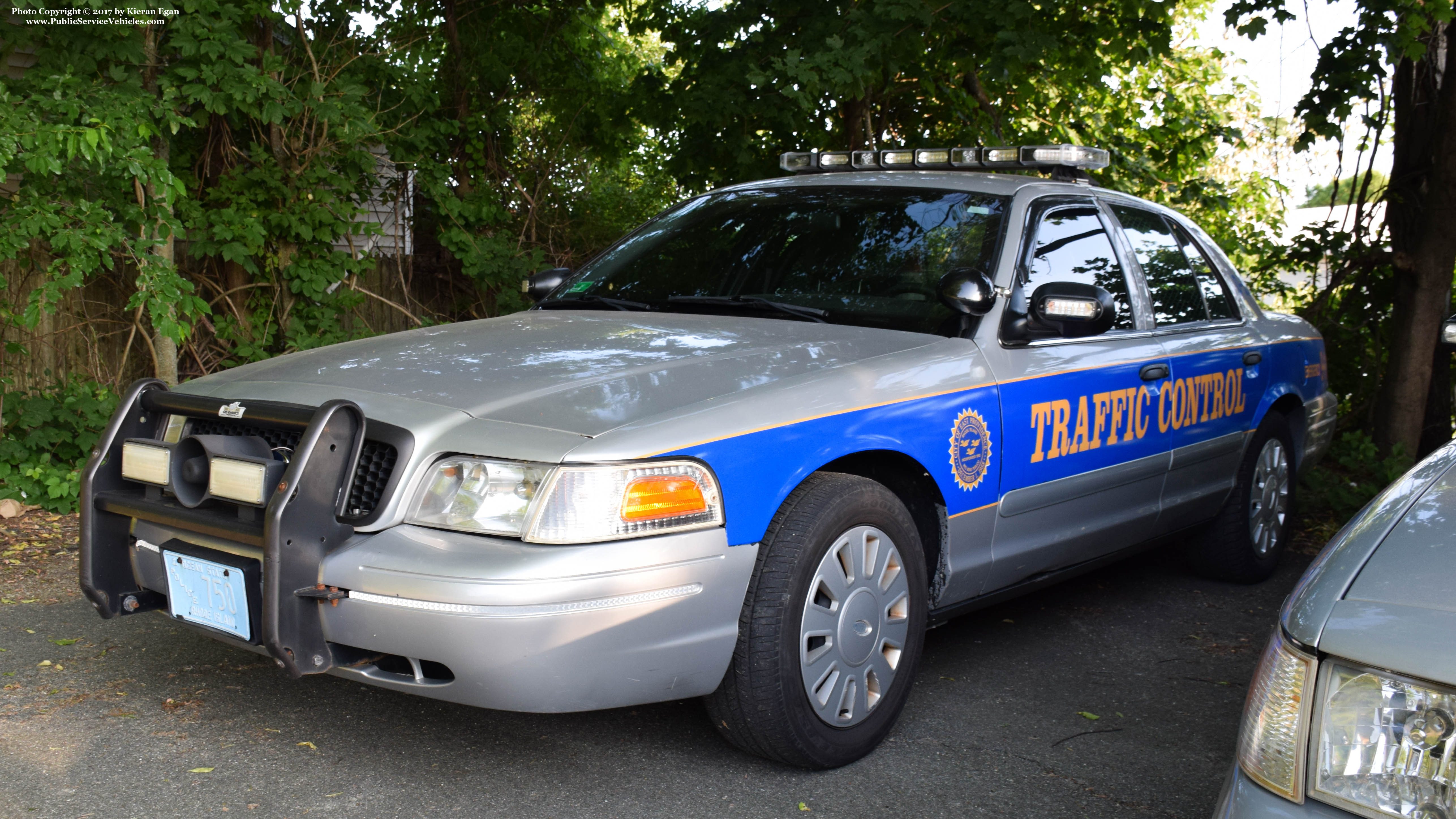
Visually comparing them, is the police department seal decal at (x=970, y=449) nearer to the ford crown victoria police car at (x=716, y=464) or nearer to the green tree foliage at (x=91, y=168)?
the ford crown victoria police car at (x=716, y=464)

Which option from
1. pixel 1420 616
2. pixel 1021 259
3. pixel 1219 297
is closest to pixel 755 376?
pixel 1021 259

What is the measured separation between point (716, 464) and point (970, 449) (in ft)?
3.28

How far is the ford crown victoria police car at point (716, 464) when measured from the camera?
2.68m

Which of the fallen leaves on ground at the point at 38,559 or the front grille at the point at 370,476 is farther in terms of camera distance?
the fallen leaves on ground at the point at 38,559

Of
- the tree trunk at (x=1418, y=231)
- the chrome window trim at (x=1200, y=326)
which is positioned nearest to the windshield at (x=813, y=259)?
the chrome window trim at (x=1200, y=326)

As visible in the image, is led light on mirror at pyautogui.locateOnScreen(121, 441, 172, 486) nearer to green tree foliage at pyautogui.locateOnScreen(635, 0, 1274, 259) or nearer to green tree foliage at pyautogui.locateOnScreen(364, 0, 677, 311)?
green tree foliage at pyautogui.locateOnScreen(635, 0, 1274, 259)

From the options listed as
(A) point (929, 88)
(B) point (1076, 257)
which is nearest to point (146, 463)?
(B) point (1076, 257)

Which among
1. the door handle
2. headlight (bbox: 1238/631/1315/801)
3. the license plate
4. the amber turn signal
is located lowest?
the license plate

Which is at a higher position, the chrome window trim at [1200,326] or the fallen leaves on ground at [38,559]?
the chrome window trim at [1200,326]

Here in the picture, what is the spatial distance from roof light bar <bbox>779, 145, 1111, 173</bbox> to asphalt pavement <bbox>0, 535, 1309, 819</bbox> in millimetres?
1776

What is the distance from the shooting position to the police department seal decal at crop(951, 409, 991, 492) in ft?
11.4

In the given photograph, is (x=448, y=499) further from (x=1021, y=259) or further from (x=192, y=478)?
(x=1021, y=259)

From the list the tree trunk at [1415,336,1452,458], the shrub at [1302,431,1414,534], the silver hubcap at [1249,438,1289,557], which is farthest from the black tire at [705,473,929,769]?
the tree trunk at [1415,336,1452,458]

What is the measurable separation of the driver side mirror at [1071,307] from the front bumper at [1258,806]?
75.6 inches
